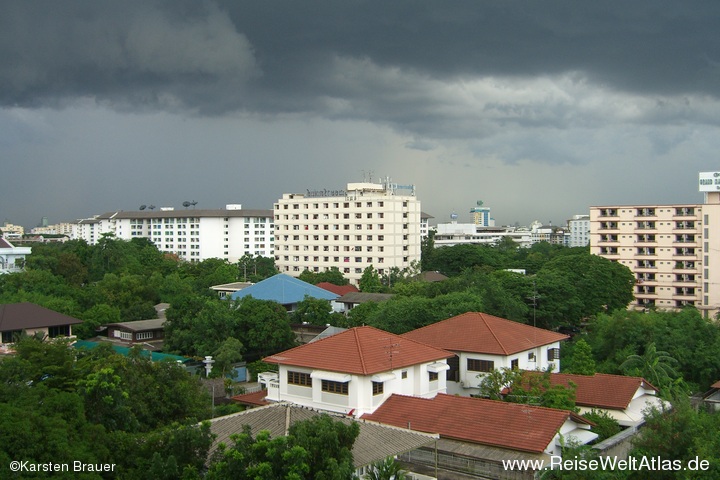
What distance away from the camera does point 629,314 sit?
31766mm

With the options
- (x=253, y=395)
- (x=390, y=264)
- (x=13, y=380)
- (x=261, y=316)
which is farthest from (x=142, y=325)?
(x=390, y=264)

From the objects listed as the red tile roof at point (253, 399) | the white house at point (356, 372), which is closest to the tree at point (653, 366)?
the white house at point (356, 372)

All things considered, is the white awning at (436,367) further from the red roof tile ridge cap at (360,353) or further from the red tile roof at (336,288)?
the red tile roof at (336,288)

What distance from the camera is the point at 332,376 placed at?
19828 mm

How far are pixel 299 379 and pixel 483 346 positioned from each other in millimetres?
7031

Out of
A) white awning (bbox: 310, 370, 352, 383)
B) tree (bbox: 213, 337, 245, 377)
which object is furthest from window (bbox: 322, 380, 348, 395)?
tree (bbox: 213, 337, 245, 377)

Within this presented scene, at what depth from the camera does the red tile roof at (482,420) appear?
16047mm

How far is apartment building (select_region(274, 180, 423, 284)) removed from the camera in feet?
219

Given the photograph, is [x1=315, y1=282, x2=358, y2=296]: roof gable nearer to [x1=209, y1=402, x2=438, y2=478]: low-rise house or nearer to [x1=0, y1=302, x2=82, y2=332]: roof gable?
[x1=0, y1=302, x2=82, y2=332]: roof gable

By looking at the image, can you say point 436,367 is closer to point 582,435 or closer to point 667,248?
point 582,435

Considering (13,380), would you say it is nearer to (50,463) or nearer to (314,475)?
(50,463)

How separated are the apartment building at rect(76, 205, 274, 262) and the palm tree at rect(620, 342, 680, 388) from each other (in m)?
73.4

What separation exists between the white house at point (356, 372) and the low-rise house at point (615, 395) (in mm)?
3456

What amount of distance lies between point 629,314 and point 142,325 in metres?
25.6
